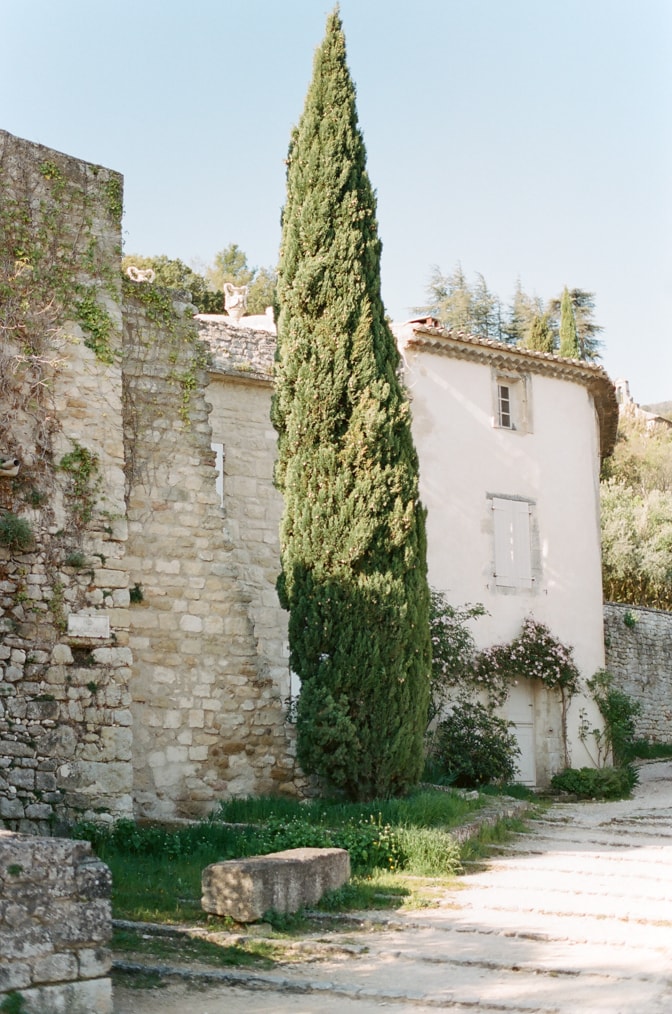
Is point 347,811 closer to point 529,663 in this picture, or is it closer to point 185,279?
point 529,663

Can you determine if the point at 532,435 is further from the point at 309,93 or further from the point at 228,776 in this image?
the point at 228,776

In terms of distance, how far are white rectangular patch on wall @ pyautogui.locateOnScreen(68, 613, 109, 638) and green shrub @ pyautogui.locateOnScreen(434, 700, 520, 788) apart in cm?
721

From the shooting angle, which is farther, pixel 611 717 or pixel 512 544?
pixel 611 717

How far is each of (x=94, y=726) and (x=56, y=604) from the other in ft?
3.52

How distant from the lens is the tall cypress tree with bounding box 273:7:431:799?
11172 mm

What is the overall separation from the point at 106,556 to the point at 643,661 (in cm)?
1621

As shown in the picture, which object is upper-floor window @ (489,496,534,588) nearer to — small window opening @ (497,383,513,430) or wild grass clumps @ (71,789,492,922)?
small window opening @ (497,383,513,430)

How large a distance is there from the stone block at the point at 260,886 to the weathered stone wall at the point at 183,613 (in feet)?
10.5

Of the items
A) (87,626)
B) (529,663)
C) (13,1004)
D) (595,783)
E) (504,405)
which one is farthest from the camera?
(504,405)

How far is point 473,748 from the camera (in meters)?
16.1

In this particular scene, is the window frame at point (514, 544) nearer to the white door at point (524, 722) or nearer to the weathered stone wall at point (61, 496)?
the white door at point (524, 722)

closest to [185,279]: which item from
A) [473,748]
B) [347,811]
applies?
[473,748]

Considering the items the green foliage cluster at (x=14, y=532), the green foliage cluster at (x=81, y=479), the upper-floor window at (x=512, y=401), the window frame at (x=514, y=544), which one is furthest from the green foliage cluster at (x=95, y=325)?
the upper-floor window at (x=512, y=401)

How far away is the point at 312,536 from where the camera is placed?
11.6 meters
